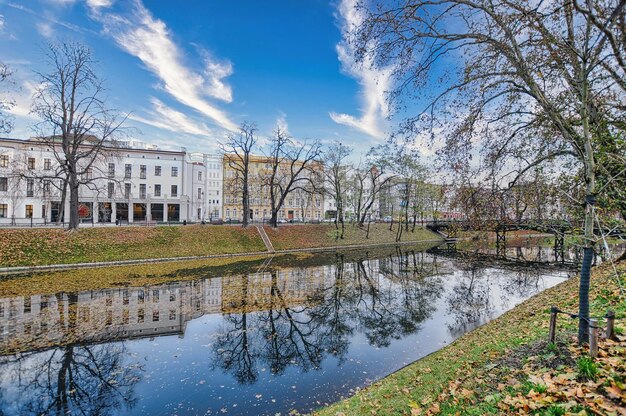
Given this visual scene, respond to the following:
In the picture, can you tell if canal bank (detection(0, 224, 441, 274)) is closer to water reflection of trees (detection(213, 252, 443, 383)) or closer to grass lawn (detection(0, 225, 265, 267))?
grass lawn (detection(0, 225, 265, 267))

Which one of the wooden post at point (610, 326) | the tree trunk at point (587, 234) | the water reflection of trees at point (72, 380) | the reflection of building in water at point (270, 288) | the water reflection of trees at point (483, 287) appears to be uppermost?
the tree trunk at point (587, 234)

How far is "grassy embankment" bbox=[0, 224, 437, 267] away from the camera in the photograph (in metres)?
26.0

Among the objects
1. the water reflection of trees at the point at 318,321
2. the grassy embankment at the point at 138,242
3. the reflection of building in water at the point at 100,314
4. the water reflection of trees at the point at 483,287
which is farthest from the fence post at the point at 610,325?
the grassy embankment at the point at 138,242

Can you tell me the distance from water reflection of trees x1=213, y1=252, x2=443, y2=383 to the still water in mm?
72

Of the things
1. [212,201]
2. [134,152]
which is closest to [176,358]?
[134,152]

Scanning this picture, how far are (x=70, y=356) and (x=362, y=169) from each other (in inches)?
1708

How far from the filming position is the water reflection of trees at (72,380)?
25.3 ft

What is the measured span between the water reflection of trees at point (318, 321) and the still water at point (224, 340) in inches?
2.8

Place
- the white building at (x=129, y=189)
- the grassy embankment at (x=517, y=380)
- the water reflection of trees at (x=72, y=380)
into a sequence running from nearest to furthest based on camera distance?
the grassy embankment at (x=517, y=380) < the water reflection of trees at (x=72, y=380) < the white building at (x=129, y=189)

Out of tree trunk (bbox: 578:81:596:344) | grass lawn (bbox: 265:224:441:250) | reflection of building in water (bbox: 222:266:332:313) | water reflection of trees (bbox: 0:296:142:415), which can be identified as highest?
tree trunk (bbox: 578:81:596:344)

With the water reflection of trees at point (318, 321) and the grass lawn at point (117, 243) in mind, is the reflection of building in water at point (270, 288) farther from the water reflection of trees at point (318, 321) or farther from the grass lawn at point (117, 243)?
the grass lawn at point (117, 243)

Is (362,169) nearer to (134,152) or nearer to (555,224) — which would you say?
(134,152)

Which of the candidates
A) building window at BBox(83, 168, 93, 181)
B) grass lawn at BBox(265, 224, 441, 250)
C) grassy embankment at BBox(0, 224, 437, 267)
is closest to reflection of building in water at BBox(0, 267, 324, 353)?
grassy embankment at BBox(0, 224, 437, 267)

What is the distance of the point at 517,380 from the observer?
508 cm
